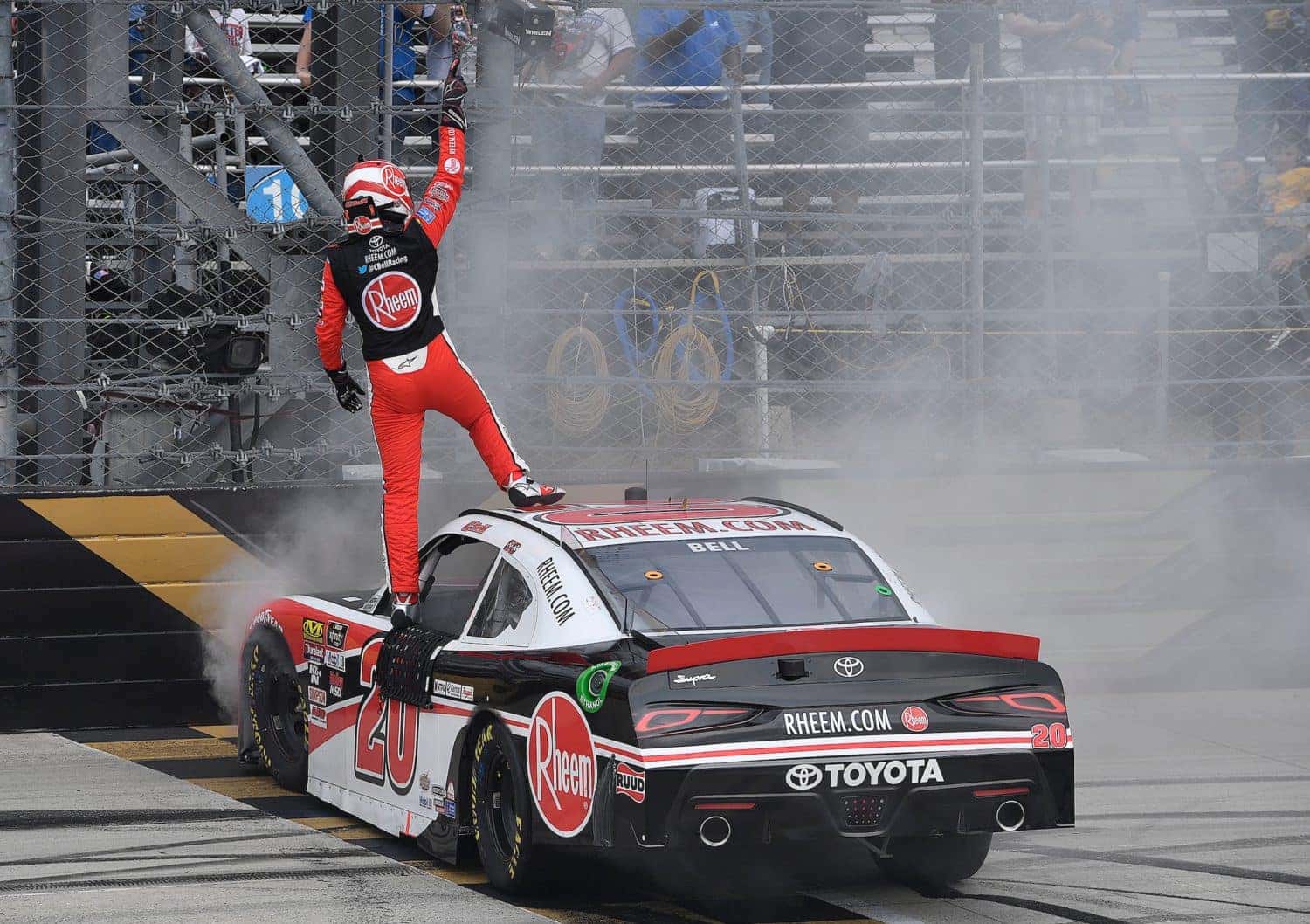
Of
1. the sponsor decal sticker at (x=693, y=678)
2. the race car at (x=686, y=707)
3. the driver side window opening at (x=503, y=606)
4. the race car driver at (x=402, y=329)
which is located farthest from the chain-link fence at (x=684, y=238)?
the sponsor decal sticker at (x=693, y=678)

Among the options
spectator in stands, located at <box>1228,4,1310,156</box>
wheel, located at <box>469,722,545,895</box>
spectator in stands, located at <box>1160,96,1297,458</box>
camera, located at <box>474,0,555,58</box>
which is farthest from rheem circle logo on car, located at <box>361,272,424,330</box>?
spectator in stands, located at <box>1228,4,1310,156</box>

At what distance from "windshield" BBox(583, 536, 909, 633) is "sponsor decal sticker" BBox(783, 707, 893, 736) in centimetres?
72

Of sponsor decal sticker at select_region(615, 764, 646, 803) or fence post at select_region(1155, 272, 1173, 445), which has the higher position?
fence post at select_region(1155, 272, 1173, 445)

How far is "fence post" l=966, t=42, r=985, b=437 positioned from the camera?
9852 mm

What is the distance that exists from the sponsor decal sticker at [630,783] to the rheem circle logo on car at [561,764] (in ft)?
0.36

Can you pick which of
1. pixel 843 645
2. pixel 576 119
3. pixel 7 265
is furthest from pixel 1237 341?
pixel 7 265

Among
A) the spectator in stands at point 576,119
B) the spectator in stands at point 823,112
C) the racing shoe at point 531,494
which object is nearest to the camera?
the racing shoe at point 531,494

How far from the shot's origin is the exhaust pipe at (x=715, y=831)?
16.0 feet

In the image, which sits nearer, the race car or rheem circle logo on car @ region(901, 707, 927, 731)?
the race car

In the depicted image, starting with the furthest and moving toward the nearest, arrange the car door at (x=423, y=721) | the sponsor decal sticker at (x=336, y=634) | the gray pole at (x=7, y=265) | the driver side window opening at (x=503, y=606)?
the gray pole at (x=7, y=265) < the sponsor decal sticker at (x=336, y=634) < the car door at (x=423, y=721) < the driver side window opening at (x=503, y=606)

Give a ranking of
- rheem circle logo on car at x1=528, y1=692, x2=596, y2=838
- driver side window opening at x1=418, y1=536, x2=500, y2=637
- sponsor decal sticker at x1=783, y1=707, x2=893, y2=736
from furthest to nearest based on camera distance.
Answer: driver side window opening at x1=418, y1=536, x2=500, y2=637, rheem circle logo on car at x1=528, y1=692, x2=596, y2=838, sponsor decal sticker at x1=783, y1=707, x2=893, y2=736

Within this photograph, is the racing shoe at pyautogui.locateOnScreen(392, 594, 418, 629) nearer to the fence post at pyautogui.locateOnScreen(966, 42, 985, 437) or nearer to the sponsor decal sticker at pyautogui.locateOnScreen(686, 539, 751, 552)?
the sponsor decal sticker at pyautogui.locateOnScreen(686, 539, 751, 552)

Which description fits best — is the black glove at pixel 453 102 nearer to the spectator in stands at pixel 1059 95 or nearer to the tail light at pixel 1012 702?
the spectator in stands at pixel 1059 95

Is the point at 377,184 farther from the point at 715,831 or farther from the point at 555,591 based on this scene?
the point at 715,831
